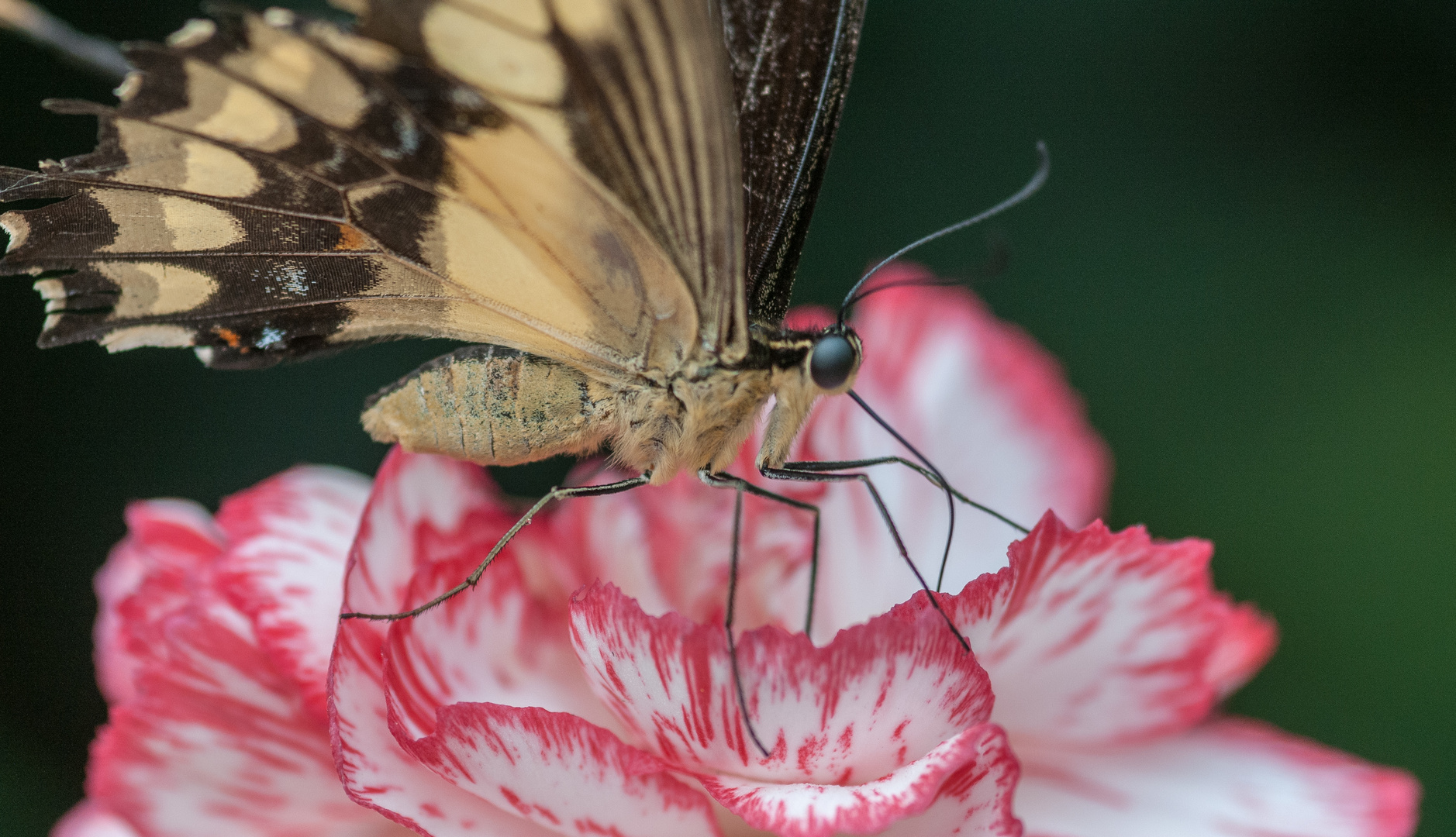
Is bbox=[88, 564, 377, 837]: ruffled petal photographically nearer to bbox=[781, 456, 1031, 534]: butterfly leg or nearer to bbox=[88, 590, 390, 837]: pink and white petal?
bbox=[88, 590, 390, 837]: pink and white petal

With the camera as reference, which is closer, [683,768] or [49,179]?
[683,768]

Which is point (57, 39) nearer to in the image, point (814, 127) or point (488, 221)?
point (488, 221)

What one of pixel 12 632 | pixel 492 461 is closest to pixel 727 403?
pixel 492 461

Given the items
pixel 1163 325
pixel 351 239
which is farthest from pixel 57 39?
pixel 1163 325

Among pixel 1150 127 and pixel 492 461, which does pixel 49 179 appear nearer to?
pixel 492 461

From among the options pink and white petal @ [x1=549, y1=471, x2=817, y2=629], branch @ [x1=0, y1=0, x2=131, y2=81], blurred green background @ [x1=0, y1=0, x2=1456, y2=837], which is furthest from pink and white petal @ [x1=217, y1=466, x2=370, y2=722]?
blurred green background @ [x1=0, y1=0, x2=1456, y2=837]

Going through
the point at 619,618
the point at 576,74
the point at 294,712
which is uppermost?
the point at 576,74
